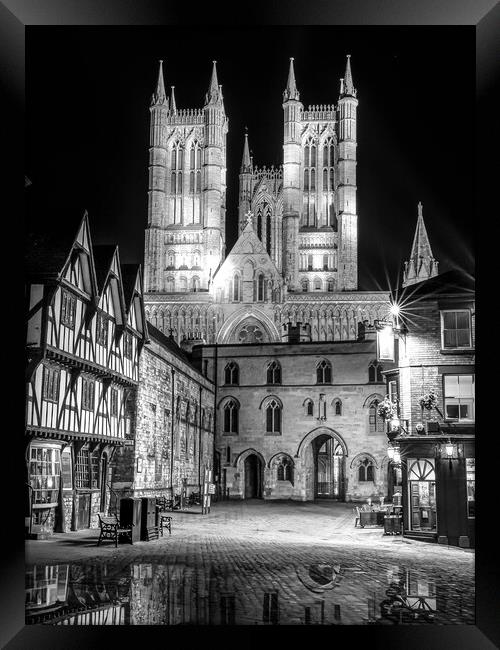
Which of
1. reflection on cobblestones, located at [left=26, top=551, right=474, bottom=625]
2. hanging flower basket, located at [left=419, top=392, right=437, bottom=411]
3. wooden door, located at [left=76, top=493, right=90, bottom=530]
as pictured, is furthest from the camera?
wooden door, located at [left=76, top=493, right=90, bottom=530]

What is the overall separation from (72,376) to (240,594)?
11.2m

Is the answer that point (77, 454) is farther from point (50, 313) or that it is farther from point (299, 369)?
point (299, 369)

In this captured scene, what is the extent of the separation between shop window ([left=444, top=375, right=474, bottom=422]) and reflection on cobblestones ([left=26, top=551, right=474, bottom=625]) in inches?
279

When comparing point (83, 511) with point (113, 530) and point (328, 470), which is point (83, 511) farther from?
point (328, 470)

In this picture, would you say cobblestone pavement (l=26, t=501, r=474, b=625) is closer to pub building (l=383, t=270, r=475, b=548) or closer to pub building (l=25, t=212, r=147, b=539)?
pub building (l=383, t=270, r=475, b=548)

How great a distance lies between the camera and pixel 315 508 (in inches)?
1460

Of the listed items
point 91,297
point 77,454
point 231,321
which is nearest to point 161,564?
point 77,454

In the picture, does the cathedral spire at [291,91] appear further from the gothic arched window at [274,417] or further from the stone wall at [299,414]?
the gothic arched window at [274,417]

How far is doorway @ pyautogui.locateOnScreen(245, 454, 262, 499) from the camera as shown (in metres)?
45.5

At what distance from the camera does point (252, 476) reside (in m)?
46.0

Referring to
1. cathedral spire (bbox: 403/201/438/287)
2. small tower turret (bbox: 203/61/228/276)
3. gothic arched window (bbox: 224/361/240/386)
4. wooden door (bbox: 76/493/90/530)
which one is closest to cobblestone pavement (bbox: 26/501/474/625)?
wooden door (bbox: 76/493/90/530)

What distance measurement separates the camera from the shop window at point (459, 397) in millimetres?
21562

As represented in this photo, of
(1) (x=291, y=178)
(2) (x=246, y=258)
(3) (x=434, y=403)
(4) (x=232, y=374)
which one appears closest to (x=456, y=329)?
(3) (x=434, y=403)
